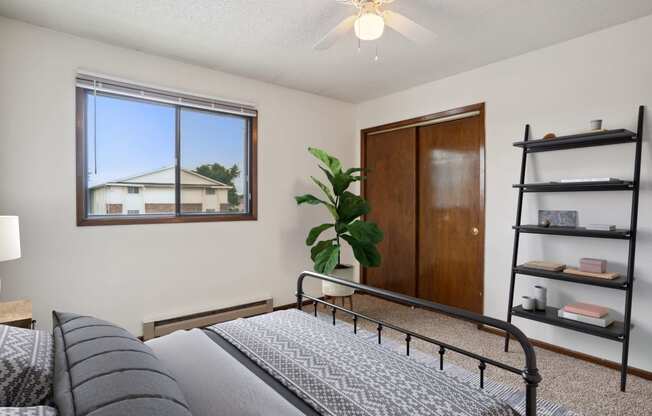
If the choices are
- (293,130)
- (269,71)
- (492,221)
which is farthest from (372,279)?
(269,71)

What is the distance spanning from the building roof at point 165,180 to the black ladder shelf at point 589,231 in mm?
2690

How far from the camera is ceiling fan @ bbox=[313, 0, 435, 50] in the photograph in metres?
1.86

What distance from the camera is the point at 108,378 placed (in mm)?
839

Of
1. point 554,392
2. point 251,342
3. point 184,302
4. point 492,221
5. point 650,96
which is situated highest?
point 650,96

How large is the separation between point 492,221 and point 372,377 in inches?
95.7

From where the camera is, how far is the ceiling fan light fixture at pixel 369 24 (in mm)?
1838

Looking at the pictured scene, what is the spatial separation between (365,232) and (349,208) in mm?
337

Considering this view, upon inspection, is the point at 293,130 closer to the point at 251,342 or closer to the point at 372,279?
the point at 372,279

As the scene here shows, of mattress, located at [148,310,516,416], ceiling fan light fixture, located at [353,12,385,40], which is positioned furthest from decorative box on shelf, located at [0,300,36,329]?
ceiling fan light fixture, located at [353,12,385,40]

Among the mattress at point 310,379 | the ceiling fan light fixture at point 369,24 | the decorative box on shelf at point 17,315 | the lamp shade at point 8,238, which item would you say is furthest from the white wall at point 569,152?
the lamp shade at point 8,238

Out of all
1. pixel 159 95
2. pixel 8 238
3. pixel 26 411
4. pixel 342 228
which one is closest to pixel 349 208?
pixel 342 228

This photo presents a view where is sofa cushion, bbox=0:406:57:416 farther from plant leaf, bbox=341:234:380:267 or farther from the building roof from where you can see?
plant leaf, bbox=341:234:380:267

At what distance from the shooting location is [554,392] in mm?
2154

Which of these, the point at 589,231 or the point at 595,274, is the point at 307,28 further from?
the point at 595,274
